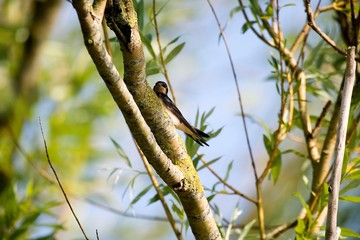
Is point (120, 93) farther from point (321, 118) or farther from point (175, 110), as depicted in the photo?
point (321, 118)

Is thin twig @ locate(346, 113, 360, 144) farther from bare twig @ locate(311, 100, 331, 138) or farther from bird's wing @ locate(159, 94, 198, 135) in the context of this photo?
bird's wing @ locate(159, 94, 198, 135)

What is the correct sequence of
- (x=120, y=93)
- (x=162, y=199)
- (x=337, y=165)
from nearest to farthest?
1. (x=120, y=93)
2. (x=337, y=165)
3. (x=162, y=199)

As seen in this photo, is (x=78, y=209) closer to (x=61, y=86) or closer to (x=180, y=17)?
(x=61, y=86)

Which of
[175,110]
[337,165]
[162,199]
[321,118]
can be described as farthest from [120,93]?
[321,118]

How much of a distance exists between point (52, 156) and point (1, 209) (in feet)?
2.82

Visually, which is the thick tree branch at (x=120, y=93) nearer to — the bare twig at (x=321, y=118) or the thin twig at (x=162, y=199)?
the thin twig at (x=162, y=199)

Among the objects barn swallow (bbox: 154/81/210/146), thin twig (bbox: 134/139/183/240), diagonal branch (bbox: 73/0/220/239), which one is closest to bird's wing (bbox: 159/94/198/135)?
barn swallow (bbox: 154/81/210/146)

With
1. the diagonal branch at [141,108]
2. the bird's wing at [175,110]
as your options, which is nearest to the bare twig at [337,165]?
the diagonal branch at [141,108]

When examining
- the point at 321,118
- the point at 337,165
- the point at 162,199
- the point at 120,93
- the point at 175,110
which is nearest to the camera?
the point at 120,93

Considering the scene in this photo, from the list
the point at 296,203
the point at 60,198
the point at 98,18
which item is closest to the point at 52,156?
the point at 60,198

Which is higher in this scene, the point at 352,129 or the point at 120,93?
the point at 352,129

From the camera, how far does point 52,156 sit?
3572 mm

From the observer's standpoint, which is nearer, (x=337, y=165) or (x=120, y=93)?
(x=120, y=93)

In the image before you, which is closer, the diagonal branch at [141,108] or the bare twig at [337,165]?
the diagonal branch at [141,108]
